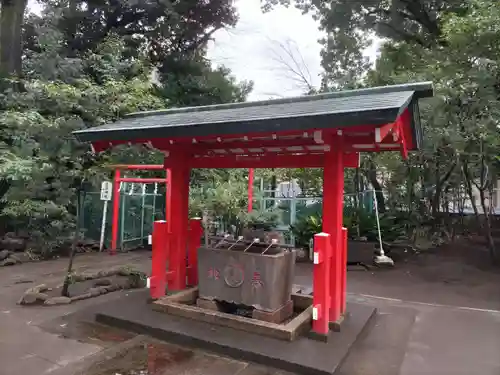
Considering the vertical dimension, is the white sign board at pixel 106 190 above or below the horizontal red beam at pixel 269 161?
below

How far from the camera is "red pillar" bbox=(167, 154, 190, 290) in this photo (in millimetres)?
4816

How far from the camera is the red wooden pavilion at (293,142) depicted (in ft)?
10.7

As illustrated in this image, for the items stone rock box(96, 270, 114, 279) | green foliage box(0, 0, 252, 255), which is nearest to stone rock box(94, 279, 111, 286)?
stone rock box(96, 270, 114, 279)

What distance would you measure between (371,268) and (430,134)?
115 inches

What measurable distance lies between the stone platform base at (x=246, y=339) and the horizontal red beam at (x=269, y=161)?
181cm

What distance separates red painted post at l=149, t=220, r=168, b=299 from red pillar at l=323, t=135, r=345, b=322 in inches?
80.8

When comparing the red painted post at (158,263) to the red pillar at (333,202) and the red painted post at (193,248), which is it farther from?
the red pillar at (333,202)

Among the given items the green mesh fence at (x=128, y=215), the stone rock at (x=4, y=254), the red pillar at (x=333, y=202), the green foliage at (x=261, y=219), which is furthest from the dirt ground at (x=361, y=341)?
the green mesh fence at (x=128, y=215)

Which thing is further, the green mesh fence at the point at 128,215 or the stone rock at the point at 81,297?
the green mesh fence at the point at 128,215

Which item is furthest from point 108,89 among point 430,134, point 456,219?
point 456,219

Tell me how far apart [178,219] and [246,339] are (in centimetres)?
188

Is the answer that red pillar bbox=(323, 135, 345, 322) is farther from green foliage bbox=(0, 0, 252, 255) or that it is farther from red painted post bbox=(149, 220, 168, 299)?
green foliage bbox=(0, 0, 252, 255)

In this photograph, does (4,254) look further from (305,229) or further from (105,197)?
(305,229)

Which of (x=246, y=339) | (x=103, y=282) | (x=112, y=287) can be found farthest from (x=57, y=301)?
(x=246, y=339)
